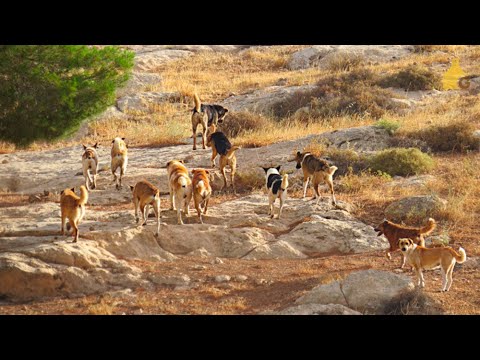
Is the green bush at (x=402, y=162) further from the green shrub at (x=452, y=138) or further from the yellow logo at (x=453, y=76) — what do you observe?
the yellow logo at (x=453, y=76)

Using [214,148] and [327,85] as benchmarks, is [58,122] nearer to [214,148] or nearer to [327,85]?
[214,148]

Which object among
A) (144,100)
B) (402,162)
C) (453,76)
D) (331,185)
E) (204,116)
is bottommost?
(144,100)

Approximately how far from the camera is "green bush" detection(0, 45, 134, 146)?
18.0m

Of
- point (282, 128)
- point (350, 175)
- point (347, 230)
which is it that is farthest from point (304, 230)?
point (282, 128)

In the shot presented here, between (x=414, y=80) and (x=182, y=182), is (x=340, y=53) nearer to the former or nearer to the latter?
(x=414, y=80)

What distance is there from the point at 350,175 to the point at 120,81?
6001 millimetres

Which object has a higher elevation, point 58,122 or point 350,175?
point 58,122

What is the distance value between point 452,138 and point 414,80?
930 cm

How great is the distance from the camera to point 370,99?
29.4 m

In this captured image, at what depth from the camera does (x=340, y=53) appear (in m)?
39.7

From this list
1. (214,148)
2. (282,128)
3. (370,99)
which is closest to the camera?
(214,148)

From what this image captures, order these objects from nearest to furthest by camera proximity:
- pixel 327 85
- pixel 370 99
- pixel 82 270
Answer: pixel 82 270 < pixel 370 99 < pixel 327 85

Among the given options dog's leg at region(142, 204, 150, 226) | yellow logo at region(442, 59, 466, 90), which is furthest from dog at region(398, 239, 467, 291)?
yellow logo at region(442, 59, 466, 90)

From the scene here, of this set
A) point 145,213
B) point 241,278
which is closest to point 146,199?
point 145,213
